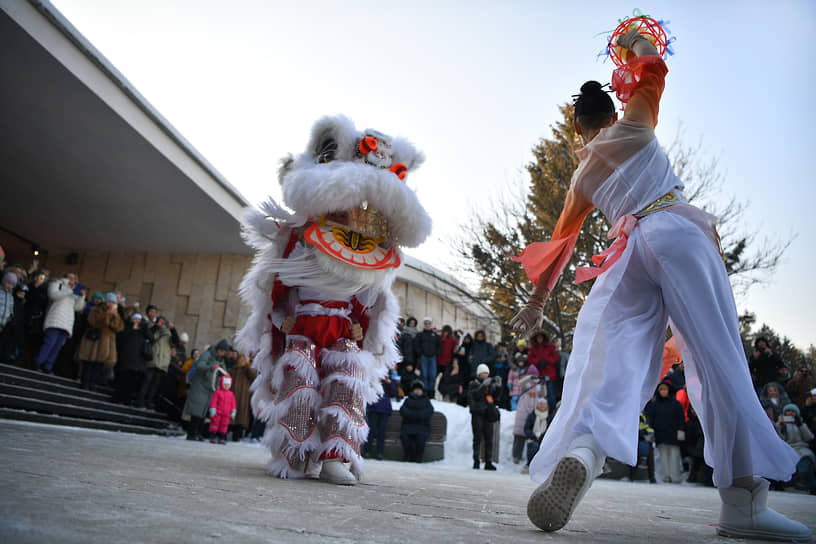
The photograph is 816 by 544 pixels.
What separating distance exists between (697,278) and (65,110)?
13.5m

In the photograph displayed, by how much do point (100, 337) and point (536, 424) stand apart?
7729 mm

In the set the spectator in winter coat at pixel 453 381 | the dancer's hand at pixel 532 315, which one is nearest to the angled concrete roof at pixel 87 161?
the spectator in winter coat at pixel 453 381

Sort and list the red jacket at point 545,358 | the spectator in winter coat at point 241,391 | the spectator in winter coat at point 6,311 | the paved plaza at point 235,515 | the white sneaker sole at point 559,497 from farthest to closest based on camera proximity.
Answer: the spectator in winter coat at point 241,391 → the red jacket at point 545,358 → the spectator in winter coat at point 6,311 → the white sneaker sole at point 559,497 → the paved plaza at point 235,515

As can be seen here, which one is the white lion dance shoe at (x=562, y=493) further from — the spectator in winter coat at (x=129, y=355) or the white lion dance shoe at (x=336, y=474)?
the spectator in winter coat at (x=129, y=355)

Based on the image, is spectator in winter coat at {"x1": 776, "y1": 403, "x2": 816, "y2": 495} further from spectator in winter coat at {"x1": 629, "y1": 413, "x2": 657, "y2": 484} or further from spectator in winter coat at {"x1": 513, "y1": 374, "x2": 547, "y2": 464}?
spectator in winter coat at {"x1": 513, "y1": 374, "x2": 547, "y2": 464}

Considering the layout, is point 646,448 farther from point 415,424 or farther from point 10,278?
point 10,278

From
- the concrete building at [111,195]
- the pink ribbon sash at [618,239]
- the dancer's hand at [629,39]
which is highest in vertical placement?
the concrete building at [111,195]

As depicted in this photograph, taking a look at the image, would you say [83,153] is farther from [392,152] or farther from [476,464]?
[392,152]

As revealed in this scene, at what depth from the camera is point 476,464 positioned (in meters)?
9.70

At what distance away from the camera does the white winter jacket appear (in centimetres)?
951

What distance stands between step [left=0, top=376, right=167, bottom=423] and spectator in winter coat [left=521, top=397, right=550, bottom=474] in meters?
6.89

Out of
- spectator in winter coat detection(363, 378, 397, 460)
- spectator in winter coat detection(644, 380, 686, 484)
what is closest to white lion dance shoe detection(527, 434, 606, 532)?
spectator in winter coat detection(363, 378, 397, 460)

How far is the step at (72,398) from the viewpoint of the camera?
8.12m

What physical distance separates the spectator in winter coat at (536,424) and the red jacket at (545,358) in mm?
643
